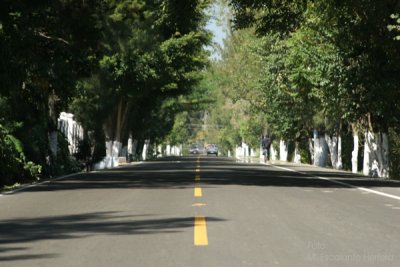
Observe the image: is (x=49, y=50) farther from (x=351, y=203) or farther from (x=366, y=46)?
(x=351, y=203)

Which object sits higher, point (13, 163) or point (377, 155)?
point (377, 155)

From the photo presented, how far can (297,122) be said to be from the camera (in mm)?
55906

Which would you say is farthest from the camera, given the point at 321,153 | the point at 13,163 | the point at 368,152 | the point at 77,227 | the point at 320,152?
the point at 320,152

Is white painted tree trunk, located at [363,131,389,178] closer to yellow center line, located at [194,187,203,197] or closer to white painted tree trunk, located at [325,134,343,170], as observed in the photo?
white painted tree trunk, located at [325,134,343,170]

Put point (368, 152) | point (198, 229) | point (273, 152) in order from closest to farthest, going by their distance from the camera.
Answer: point (198, 229)
point (368, 152)
point (273, 152)

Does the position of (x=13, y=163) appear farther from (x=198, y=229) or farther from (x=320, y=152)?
(x=320, y=152)

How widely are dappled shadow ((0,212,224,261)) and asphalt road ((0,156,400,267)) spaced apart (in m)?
0.01

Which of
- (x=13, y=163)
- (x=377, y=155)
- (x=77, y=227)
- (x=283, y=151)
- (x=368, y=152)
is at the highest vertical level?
(x=283, y=151)

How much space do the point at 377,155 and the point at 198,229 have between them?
27421 millimetres

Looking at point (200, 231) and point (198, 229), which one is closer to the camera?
point (200, 231)

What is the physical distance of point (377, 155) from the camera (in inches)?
1438

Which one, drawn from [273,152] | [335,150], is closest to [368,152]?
[335,150]

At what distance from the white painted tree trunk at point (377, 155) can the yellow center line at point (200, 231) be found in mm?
24389

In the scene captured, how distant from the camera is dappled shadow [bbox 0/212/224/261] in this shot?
977 cm
